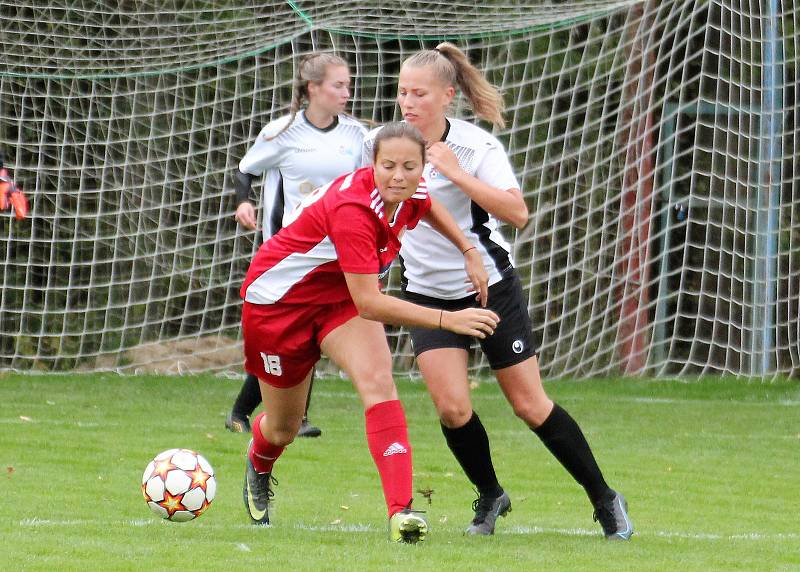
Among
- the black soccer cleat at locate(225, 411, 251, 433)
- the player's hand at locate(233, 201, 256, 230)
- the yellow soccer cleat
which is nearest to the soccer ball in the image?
the yellow soccer cleat

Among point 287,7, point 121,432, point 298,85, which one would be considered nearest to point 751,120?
point 287,7

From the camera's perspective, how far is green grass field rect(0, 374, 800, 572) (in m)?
4.79

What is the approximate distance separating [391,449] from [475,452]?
61 cm

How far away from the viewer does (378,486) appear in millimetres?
6949

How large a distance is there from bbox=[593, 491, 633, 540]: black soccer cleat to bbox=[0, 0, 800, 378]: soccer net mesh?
20.0 feet

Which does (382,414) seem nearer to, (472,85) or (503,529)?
(503,529)

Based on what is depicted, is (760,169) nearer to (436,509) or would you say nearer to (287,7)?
(287,7)

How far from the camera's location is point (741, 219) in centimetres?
1173

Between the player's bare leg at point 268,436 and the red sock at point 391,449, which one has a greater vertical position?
the red sock at point 391,449

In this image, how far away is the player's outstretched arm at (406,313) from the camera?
472 cm

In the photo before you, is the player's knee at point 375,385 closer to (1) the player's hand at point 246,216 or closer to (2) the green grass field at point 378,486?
(2) the green grass field at point 378,486

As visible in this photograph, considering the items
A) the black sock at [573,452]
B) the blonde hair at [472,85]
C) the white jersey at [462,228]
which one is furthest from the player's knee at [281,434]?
the blonde hair at [472,85]

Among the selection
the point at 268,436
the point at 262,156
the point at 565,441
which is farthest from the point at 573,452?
the point at 262,156

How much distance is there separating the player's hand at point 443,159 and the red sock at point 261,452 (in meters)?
1.26
